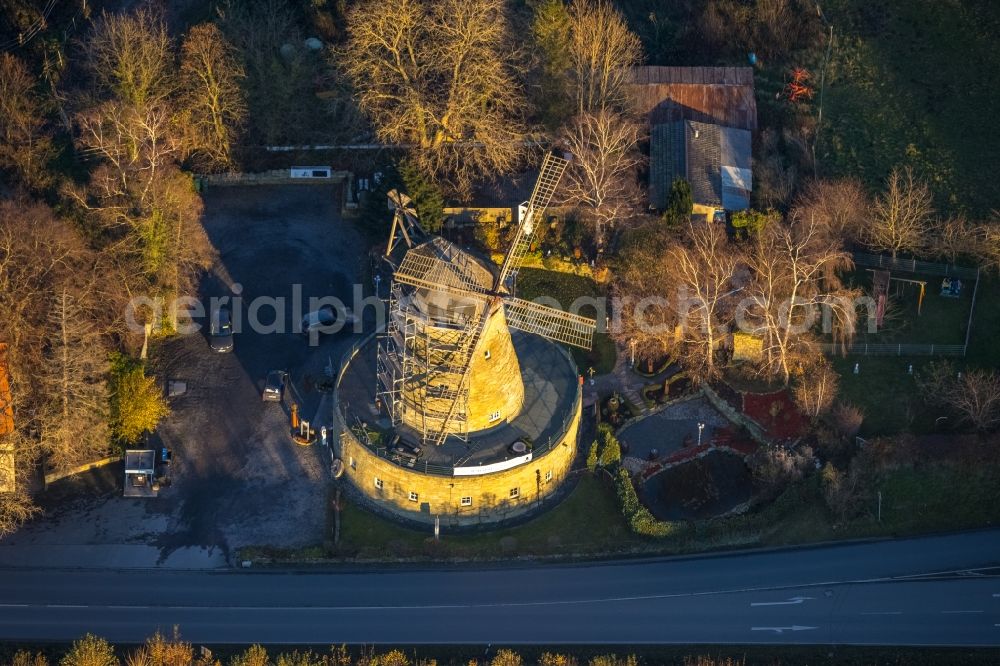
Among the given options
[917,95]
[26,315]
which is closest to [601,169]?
[917,95]

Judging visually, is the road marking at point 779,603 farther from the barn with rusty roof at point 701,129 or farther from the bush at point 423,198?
the bush at point 423,198

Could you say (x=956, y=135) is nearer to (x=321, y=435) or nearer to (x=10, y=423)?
(x=321, y=435)

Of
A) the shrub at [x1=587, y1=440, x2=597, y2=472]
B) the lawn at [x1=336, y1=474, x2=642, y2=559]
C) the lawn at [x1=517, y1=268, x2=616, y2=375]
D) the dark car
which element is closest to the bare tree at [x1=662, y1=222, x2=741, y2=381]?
the lawn at [x1=517, y1=268, x2=616, y2=375]

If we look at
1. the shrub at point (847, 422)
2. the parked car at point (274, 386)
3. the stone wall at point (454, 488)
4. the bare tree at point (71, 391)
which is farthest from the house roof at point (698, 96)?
the bare tree at point (71, 391)

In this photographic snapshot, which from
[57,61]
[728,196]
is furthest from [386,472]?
[57,61]

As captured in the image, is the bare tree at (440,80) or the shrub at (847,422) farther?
the bare tree at (440,80)

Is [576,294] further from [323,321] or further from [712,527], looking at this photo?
[712,527]

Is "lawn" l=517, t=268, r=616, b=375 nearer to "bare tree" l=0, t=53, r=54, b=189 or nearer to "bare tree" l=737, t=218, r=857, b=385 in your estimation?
"bare tree" l=737, t=218, r=857, b=385
